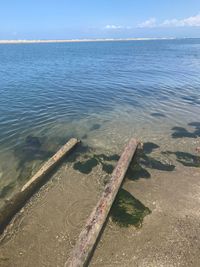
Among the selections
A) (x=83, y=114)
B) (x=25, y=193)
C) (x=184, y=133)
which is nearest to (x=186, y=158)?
(x=184, y=133)

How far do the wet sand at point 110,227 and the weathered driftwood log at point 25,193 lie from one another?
0.32 metres

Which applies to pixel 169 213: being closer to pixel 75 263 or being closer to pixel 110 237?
pixel 110 237

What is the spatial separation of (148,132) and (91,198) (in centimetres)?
904

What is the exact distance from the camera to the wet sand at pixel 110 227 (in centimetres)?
922

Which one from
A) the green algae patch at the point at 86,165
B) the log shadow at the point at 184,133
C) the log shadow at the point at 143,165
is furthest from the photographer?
the log shadow at the point at 184,133

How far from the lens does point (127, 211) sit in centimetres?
1129

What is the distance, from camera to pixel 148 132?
1981 centimetres

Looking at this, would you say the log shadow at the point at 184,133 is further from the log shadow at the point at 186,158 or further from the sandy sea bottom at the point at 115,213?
the log shadow at the point at 186,158

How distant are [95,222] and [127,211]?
6.55 ft

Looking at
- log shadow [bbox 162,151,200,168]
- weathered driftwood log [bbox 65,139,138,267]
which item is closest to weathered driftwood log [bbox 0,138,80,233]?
weathered driftwood log [bbox 65,139,138,267]

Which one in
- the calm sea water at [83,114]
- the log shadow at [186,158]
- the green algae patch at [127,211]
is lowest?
the calm sea water at [83,114]

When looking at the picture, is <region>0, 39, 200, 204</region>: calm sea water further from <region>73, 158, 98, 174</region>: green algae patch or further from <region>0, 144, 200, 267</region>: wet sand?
<region>0, 144, 200, 267</region>: wet sand

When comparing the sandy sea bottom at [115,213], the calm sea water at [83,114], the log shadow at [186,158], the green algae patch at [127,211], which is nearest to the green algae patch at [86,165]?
the sandy sea bottom at [115,213]

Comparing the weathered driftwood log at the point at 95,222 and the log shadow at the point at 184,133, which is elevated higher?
the weathered driftwood log at the point at 95,222
